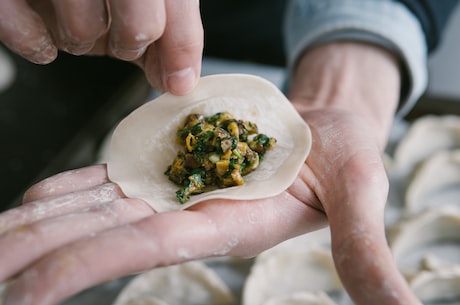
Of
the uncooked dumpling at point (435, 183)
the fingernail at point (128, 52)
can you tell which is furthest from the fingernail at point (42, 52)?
the uncooked dumpling at point (435, 183)

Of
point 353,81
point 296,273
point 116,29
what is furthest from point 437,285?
point 116,29

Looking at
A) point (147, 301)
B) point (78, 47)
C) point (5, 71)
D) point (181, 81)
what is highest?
point (78, 47)

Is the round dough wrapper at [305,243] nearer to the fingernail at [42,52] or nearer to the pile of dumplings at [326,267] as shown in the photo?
the pile of dumplings at [326,267]

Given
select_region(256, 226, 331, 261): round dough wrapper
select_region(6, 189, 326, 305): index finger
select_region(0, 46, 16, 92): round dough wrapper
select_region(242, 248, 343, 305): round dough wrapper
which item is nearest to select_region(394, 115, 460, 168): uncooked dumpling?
select_region(256, 226, 331, 261): round dough wrapper

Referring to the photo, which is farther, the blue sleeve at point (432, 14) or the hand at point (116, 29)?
the blue sleeve at point (432, 14)

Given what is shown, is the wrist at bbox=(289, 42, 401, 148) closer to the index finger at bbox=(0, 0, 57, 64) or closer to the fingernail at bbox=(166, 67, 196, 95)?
the fingernail at bbox=(166, 67, 196, 95)

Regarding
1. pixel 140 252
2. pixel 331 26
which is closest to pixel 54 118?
pixel 331 26

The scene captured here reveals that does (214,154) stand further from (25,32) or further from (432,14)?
(432,14)
